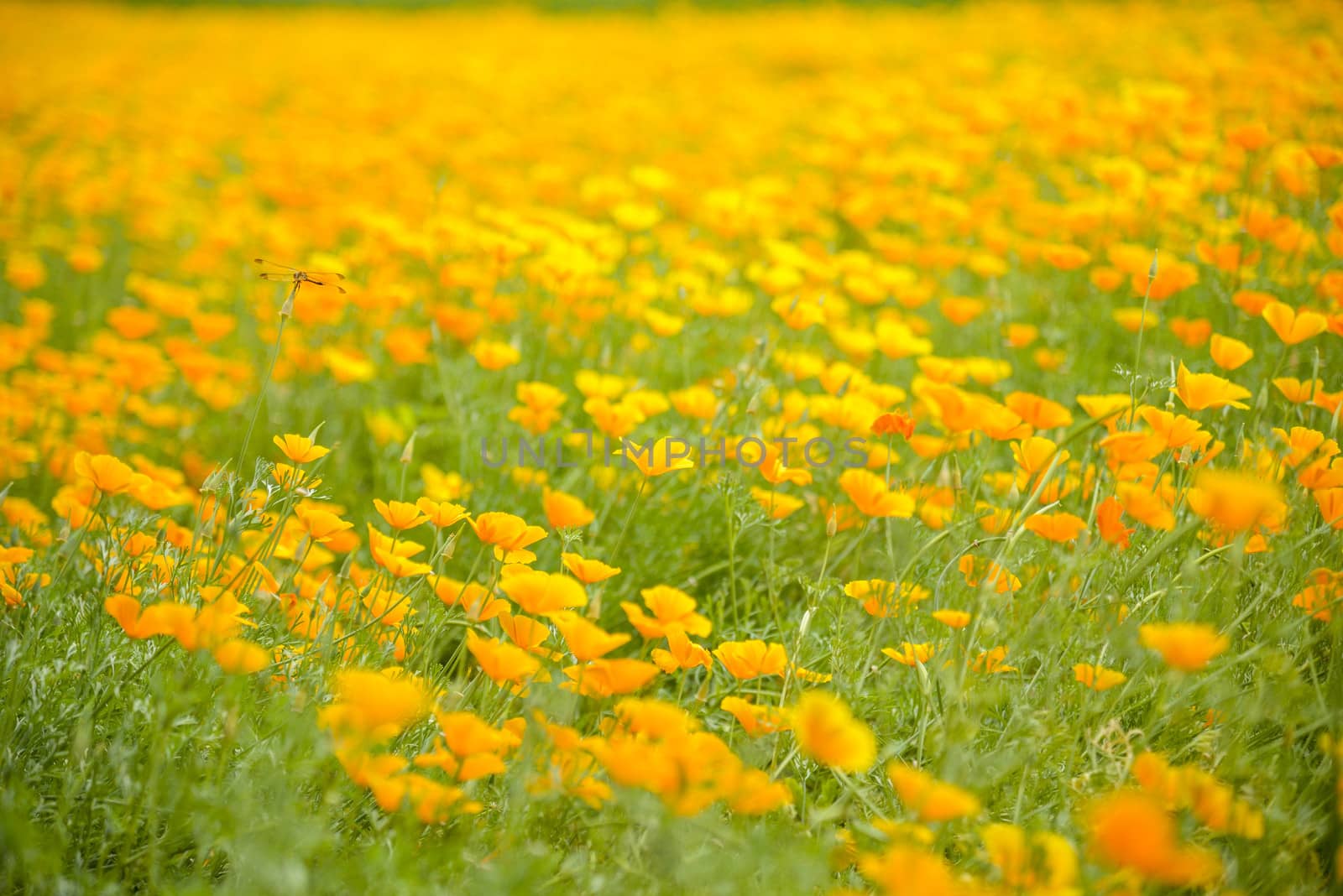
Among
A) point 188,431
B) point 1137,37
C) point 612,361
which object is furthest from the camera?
Result: point 1137,37

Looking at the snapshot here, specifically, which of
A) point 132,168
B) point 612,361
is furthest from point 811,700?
point 132,168

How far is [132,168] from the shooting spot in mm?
4734

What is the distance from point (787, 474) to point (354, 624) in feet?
2.65

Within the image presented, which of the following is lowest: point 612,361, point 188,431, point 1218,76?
point 188,431

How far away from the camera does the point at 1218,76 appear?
4262 mm

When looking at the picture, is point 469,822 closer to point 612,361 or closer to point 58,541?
point 58,541

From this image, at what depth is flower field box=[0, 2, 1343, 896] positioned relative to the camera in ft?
4.29

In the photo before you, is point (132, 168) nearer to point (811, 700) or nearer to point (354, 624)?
point (354, 624)

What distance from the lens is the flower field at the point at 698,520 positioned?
1309 millimetres

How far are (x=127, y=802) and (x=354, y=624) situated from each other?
48 cm

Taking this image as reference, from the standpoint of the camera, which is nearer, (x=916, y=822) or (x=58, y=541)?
(x=916, y=822)

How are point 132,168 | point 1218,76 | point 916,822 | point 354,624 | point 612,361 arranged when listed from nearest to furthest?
point 916,822 < point 354,624 < point 612,361 < point 1218,76 < point 132,168

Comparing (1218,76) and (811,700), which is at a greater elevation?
(1218,76)

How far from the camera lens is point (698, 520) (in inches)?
95.3
